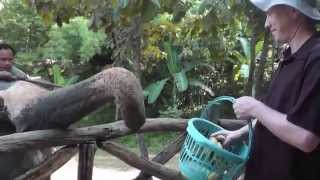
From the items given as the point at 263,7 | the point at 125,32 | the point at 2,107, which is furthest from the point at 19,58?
the point at 263,7

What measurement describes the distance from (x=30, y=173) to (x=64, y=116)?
43 cm

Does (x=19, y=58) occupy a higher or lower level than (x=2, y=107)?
lower

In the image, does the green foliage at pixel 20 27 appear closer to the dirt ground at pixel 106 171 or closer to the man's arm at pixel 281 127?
the dirt ground at pixel 106 171

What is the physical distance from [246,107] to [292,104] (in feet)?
0.40

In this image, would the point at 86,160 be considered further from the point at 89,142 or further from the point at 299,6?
the point at 299,6

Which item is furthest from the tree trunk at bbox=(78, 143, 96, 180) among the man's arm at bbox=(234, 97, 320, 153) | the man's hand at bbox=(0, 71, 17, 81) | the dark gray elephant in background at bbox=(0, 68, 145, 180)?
the man's arm at bbox=(234, 97, 320, 153)

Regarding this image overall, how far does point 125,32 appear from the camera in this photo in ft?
15.3

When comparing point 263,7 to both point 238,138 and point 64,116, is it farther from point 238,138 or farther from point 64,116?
point 64,116

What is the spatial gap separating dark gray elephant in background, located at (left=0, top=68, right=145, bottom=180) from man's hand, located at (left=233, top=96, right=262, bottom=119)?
38 cm

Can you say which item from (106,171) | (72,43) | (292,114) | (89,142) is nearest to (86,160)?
(89,142)

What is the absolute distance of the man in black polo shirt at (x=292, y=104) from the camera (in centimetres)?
142

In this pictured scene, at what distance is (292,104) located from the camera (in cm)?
147

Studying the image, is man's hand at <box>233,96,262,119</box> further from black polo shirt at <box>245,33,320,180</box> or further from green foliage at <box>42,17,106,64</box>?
green foliage at <box>42,17,106,64</box>

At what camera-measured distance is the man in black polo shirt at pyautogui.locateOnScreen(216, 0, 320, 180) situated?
142 centimetres
